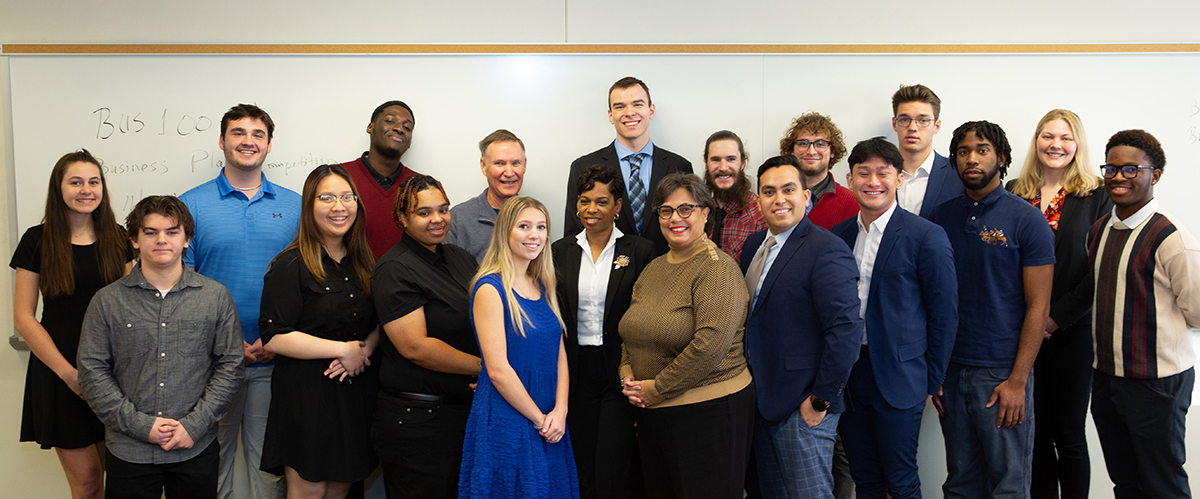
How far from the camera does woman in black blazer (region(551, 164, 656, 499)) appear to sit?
243cm

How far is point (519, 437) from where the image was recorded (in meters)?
2.09

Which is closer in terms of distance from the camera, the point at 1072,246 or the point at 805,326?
the point at 805,326

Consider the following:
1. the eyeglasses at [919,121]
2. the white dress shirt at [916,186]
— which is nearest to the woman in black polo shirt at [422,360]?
the white dress shirt at [916,186]

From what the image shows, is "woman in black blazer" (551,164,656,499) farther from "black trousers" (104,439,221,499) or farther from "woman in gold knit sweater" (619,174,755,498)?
"black trousers" (104,439,221,499)

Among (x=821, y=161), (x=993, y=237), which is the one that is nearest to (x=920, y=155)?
(x=821, y=161)

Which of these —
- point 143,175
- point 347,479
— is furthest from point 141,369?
point 143,175

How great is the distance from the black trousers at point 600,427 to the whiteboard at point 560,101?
52.3 inches

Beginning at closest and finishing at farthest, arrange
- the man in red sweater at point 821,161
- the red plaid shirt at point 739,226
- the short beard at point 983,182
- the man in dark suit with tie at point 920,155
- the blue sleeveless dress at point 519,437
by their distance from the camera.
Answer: the blue sleeveless dress at point 519,437
the short beard at point 983,182
the red plaid shirt at point 739,226
the man in red sweater at point 821,161
the man in dark suit with tie at point 920,155

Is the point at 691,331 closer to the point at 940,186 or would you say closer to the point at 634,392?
the point at 634,392

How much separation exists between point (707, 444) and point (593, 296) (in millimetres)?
716

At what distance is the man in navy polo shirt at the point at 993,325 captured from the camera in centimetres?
242

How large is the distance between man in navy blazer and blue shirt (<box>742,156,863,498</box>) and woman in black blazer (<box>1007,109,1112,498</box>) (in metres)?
1.34

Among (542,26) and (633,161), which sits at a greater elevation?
(542,26)

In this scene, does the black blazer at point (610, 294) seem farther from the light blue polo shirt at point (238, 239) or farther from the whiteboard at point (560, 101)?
the light blue polo shirt at point (238, 239)
